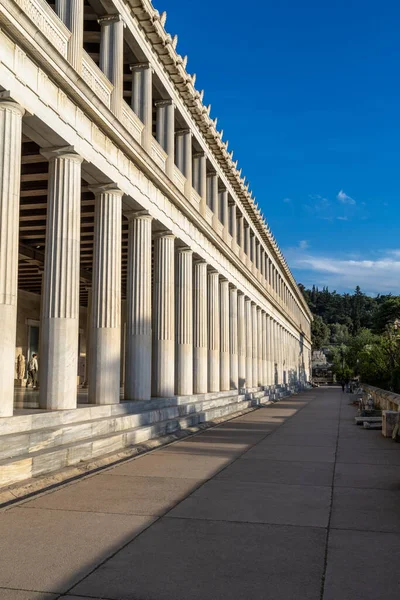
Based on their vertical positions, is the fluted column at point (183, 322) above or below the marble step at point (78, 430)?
above

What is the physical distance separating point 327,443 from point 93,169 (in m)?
9.82

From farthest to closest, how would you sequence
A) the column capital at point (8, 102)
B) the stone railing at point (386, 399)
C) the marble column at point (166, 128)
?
the marble column at point (166, 128) → the stone railing at point (386, 399) → the column capital at point (8, 102)

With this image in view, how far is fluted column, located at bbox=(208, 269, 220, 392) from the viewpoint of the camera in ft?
95.2

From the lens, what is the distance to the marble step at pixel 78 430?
1009 centimetres

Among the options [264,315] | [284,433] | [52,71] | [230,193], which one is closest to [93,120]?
[52,71]

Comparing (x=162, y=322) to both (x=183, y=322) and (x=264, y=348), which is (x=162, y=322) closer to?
(x=183, y=322)

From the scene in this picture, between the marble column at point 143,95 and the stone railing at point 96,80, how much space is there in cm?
284

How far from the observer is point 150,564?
588cm

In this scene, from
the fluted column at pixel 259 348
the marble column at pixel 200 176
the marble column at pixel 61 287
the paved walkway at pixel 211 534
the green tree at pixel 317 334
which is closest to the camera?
the paved walkway at pixel 211 534

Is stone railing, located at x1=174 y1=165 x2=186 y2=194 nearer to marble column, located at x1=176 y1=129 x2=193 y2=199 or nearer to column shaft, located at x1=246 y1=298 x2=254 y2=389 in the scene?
marble column, located at x1=176 y1=129 x2=193 y2=199

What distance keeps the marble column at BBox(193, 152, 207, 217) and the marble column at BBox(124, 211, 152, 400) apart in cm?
885

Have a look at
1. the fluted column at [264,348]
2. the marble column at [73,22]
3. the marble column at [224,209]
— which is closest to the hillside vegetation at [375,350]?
the fluted column at [264,348]

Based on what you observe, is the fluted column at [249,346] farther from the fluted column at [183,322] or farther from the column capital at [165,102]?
the column capital at [165,102]

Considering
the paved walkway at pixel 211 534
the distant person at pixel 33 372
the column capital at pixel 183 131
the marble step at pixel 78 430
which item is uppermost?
the column capital at pixel 183 131
